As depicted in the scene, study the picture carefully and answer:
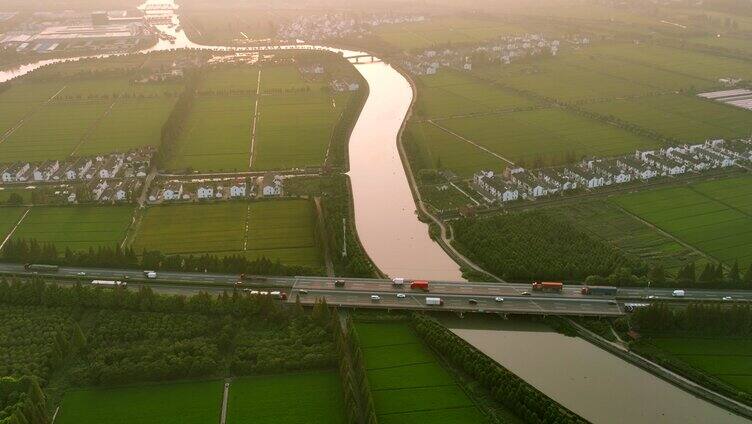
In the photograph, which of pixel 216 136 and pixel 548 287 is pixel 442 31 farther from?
pixel 548 287

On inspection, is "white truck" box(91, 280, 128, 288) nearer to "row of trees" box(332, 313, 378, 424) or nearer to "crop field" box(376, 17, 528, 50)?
"row of trees" box(332, 313, 378, 424)

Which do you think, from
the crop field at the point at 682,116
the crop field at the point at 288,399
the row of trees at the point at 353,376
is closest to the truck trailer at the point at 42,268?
the crop field at the point at 288,399

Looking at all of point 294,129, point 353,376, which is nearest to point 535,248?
point 353,376

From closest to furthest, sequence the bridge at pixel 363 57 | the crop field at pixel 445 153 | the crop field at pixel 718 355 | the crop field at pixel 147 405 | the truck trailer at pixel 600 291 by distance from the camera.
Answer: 1. the crop field at pixel 147 405
2. the crop field at pixel 718 355
3. the truck trailer at pixel 600 291
4. the crop field at pixel 445 153
5. the bridge at pixel 363 57

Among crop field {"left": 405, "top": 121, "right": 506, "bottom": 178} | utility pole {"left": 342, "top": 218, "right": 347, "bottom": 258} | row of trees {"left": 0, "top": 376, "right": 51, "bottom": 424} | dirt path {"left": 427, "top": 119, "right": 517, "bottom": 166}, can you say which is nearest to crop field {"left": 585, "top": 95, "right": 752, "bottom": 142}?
dirt path {"left": 427, "top": 119, "right": 517, "bottom": 166}

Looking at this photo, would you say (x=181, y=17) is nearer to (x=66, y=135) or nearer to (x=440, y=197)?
(x=66, y=135)

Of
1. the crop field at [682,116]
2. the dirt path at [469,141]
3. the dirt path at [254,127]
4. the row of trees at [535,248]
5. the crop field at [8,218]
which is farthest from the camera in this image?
the crop field at [682,116]

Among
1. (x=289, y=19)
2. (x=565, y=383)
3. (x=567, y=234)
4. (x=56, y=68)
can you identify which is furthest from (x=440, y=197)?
(x=289, y=19)

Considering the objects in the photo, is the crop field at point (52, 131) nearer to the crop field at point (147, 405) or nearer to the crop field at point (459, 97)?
the crop field at point (459, 97)
